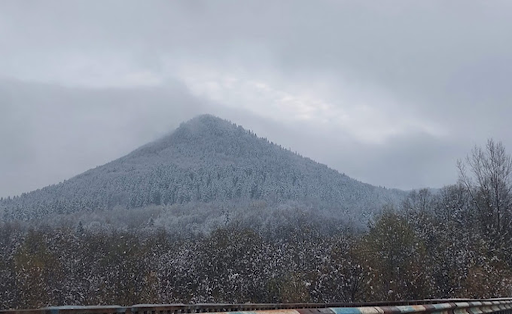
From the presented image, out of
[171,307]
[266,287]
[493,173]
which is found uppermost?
[493,173]

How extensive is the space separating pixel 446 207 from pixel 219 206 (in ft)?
373

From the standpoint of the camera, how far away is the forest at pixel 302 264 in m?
49.3

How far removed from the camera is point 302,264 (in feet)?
216

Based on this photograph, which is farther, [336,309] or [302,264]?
[302,264]

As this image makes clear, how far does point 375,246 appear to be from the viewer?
53.0m

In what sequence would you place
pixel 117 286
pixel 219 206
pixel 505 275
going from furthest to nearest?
1. pixel 219 206
2. pixel 117 286
3. pixel 505 275

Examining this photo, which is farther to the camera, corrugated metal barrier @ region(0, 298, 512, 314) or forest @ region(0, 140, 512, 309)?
forest @ region(0, 140, 512, 309)

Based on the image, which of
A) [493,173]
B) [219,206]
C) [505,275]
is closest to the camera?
[505,275]

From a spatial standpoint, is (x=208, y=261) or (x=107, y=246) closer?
(x=208, y=261)

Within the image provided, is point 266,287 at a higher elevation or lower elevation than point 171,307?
lower

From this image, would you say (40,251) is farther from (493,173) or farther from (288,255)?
(493,173)

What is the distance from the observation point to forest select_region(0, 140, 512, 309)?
49.3 meters

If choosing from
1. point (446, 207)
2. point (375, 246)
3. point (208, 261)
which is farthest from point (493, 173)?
point (208, 261)

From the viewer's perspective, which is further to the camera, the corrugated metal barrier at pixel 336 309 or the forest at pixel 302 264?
the forest at pixel 302 264
